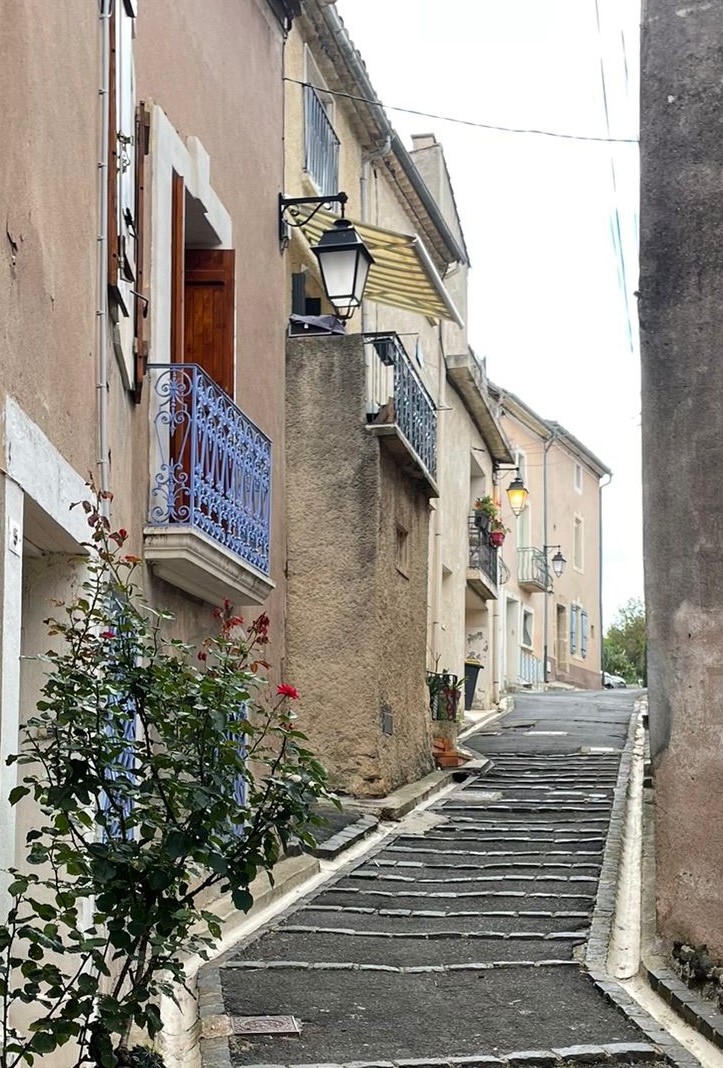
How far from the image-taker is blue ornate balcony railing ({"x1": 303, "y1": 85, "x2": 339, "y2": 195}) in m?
15.2

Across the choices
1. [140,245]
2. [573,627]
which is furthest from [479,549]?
[573,627]

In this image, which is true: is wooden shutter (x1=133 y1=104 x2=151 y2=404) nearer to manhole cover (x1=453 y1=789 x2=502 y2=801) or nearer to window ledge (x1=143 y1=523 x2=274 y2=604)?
window ledge (x1=143 y1=523 x2=274 y2=604)

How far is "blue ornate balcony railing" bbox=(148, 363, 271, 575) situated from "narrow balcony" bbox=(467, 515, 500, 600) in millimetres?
15402

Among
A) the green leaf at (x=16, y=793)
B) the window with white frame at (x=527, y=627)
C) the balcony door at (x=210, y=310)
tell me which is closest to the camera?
the green leaf at (x=16, y=793)

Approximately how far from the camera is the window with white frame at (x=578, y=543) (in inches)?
1769

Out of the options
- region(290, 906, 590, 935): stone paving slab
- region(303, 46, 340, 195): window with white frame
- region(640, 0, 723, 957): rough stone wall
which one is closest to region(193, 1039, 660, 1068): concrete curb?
region(640, 0, 723, 957): rough stone wall

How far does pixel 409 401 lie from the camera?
1603cm

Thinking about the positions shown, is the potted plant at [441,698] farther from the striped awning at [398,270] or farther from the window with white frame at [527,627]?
the window with white frame at [527,627]

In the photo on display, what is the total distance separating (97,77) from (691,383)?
3.91 meters

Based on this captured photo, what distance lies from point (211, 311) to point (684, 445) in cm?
409

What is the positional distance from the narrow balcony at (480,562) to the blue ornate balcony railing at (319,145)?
427 inches

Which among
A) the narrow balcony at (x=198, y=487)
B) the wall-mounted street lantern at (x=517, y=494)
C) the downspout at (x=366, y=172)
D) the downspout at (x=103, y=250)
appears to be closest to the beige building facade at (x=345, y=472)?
the downspout at (x=366, y=172)

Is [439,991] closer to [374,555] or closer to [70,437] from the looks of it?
[70,437]

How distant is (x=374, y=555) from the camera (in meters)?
14.9
